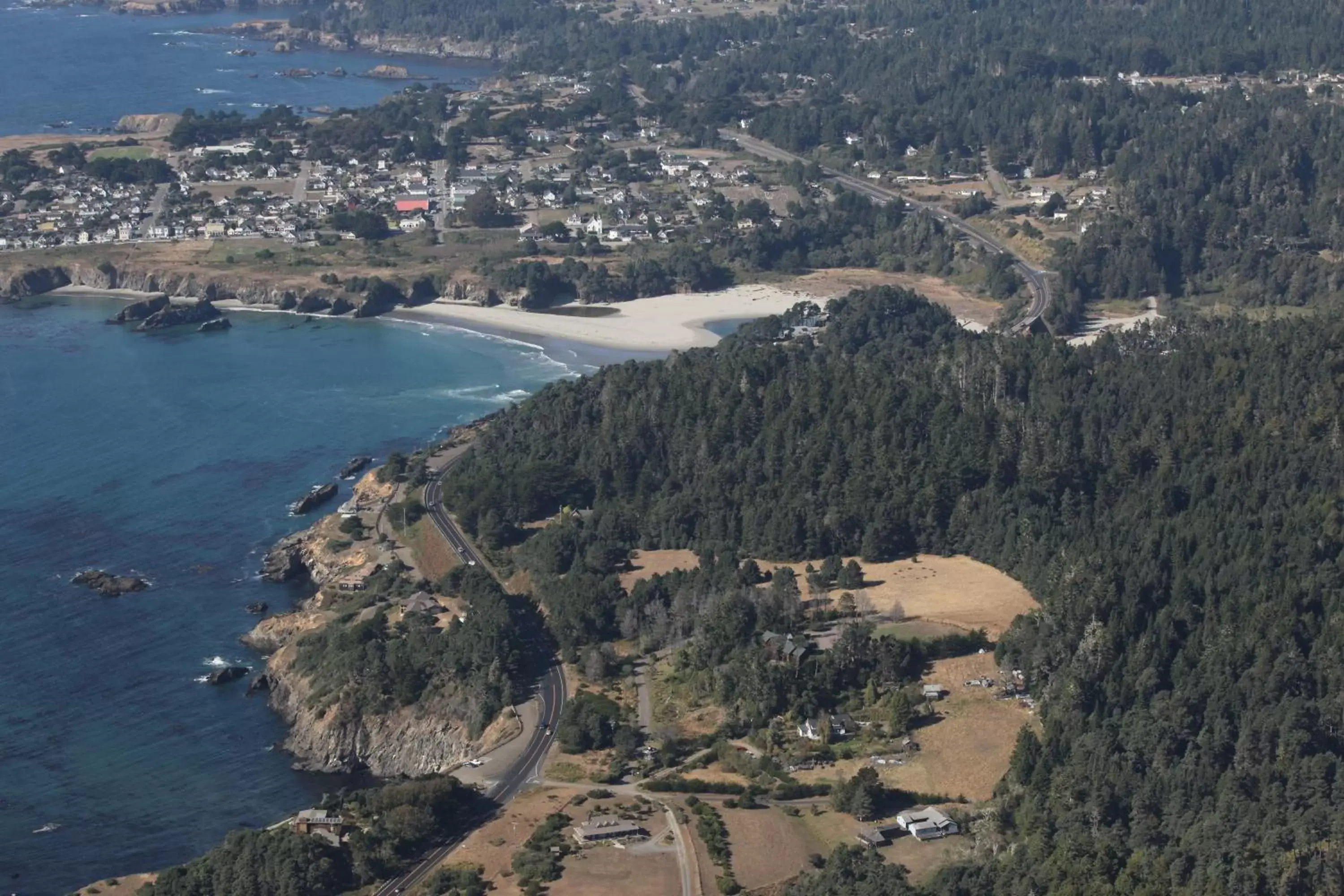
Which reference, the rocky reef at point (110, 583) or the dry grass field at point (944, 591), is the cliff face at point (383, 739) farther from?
the dry grass field at point (944, 591)

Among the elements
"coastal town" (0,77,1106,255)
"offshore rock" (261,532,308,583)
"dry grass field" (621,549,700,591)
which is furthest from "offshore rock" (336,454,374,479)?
"coastal town" (0,77,1106,255)

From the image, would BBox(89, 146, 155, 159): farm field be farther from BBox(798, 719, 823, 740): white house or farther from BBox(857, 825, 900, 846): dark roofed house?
BBox(857, 825, 900, 846): dark roofed house

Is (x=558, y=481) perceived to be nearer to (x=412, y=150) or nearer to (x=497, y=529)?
(x=497, y=529)

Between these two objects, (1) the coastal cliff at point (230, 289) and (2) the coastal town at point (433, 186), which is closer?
(1) the coastal cliff at point (230, 289)

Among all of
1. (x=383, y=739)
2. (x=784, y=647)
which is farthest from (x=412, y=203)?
(x=784, y=647)

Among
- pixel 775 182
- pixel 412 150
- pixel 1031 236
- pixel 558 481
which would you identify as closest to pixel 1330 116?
pixel 1031 236

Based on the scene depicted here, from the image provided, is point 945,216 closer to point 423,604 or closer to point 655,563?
point 655,563

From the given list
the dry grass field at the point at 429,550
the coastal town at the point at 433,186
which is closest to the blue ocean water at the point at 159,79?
the coastal town at the point at 433,186
